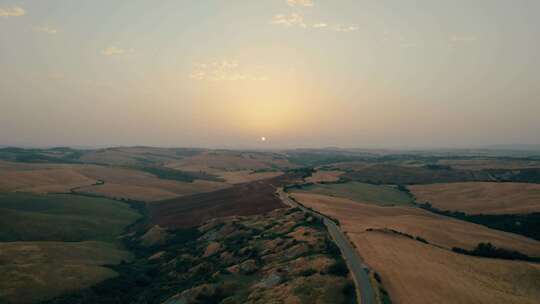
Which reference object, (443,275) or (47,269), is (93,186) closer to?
(47,269)

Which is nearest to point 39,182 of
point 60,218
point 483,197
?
point 60,218

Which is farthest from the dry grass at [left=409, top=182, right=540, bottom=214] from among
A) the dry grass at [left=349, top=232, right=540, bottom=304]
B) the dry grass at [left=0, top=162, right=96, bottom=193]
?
the dry grass at [left=0, top=162, right=96, bottom=193]

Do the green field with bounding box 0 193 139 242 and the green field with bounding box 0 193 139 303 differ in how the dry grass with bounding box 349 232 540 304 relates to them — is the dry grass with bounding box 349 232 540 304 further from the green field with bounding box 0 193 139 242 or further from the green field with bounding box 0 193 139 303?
the green field with bounding box 0 193 139 242

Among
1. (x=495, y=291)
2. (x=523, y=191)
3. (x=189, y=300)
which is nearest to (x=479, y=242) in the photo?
(x=495, y=291)

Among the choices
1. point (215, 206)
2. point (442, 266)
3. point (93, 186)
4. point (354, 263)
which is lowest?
point (93, 186)

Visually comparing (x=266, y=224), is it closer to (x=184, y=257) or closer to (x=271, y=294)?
(x=184, y=257)

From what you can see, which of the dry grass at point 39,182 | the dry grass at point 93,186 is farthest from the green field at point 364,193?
Result: the dry grass at point 39,182

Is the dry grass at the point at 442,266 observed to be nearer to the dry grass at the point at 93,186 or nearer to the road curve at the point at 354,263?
the road curve at the point at 354,263
